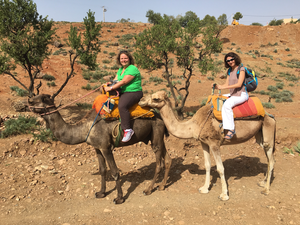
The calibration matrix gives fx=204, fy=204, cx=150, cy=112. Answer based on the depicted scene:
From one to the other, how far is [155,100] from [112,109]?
1009 millimetres

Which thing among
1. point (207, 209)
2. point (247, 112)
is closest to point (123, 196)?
point (207, 209)

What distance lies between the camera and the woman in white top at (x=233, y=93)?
4559mm

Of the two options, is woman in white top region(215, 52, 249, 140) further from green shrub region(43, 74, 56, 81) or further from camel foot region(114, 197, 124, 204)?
green shrub region(43, 74, 56, 81)

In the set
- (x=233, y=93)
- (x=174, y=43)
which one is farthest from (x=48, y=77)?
(x=233, y=93)

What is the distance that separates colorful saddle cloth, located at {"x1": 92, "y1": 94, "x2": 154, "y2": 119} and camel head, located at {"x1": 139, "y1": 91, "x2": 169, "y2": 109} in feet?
0.73

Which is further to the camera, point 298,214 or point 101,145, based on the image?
point 101,145

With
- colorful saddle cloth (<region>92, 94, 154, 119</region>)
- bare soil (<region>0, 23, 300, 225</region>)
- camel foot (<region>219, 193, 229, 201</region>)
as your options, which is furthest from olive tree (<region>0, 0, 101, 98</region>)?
camel foot (<region>219, 193, 229, 201</region>)

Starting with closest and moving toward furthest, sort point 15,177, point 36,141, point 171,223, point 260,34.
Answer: point 171,223 < point 15,177 < point 36,141 < point 260,34

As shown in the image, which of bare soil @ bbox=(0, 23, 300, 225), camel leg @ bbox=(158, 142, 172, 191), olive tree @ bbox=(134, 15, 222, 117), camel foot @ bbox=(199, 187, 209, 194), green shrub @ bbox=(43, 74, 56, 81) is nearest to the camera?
bare soil @ bbox=(0, 23, 300, 225)

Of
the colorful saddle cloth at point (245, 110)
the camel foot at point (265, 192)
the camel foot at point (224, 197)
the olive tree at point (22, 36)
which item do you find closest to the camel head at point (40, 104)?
the colorful saddle cloth at point (245, 110)

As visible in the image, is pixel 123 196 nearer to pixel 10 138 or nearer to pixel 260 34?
pixel 10 138

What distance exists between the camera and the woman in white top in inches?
179

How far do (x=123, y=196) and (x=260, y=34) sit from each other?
6213 centimetres

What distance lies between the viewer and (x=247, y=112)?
4.76 metres
